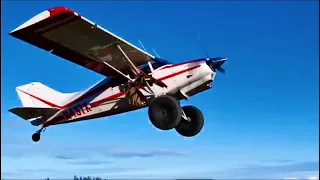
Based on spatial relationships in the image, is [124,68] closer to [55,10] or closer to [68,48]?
[68,48]

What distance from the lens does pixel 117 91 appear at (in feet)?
49.7

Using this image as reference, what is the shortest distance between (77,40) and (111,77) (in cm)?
231

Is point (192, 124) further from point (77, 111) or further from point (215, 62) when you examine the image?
point (77, 111)

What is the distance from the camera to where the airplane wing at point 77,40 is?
41.0ft

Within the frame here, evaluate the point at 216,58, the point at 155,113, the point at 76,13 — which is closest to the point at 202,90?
the point at 216,58

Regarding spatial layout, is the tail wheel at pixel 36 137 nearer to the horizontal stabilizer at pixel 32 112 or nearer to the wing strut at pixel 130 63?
the horizontal stabilizer at pixel 32 112

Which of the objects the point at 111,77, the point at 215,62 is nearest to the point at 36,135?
the point at 111,77

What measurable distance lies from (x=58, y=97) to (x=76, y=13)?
5.78 metres

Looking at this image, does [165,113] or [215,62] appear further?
[215,62]

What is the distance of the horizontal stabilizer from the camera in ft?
52.3

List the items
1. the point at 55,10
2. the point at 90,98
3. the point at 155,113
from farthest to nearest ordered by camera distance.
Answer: the point at 90,98 → the point at 155,113 → the point at 55,10

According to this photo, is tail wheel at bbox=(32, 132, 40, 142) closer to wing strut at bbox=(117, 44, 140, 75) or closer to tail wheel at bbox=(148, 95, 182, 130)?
wing strut at bbox=(117, 44, 140, 75)

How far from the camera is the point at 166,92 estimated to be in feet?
47.4

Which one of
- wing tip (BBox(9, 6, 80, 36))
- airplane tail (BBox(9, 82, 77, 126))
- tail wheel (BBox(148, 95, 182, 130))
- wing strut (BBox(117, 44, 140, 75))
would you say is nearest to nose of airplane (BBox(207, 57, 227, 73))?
tail wheel (BBox(148, 95, 182, 130))
